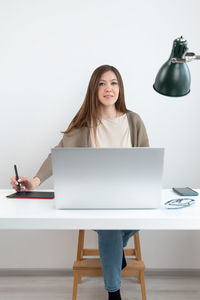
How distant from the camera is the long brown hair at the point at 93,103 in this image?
1.97 m

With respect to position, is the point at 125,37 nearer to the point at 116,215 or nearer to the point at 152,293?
the point at 116,215

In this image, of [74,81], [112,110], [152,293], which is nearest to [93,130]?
[112,110]

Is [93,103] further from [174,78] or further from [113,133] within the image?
[174,78]

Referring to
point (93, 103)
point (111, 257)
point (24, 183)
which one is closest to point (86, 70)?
point (93, 103)

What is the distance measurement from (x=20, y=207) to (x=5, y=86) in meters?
1.41

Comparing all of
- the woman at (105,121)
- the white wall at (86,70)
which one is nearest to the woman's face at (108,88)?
the woman at (105,121)

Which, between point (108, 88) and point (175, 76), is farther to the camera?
point (108, 88)

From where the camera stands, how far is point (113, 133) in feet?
6.55

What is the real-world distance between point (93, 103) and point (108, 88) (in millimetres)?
138

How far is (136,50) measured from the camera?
7.50ft

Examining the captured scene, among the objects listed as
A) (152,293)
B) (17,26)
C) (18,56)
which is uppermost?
(17,26)

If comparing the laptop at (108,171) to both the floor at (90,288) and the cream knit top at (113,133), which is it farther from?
the floor at (90,288)

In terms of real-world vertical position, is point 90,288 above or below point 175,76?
below

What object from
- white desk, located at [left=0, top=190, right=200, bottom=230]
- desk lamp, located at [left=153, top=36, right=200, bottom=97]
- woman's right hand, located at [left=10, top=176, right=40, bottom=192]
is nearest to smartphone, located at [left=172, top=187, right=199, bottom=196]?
white desk, located at [left=0, top=190, right=200, bottom=230]
